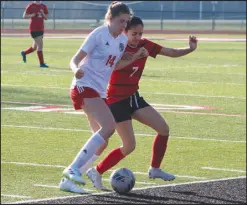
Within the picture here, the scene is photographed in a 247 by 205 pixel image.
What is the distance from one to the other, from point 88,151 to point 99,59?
0.95m

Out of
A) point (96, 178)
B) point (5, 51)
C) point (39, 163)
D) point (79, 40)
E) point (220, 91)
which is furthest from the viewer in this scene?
point (79, 40)

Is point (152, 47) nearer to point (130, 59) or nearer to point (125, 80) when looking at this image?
point (125, 80)

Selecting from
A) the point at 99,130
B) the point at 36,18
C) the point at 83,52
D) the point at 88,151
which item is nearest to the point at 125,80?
the point at 99,130

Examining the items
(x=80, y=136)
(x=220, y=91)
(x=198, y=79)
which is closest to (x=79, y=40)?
(x=198, y=79)

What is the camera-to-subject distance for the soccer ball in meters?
11.8

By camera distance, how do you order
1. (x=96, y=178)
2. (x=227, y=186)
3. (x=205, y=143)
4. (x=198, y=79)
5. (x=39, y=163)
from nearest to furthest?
(x=96, y=178), (x=227, y=186), (x=39, y=163), (x=205, y=143), (x=198, y=79)

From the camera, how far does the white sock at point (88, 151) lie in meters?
10.3

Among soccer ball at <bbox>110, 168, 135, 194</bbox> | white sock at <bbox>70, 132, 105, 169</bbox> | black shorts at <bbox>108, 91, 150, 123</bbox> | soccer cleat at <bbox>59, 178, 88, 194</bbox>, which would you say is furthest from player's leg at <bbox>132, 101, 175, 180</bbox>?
soccer cleat at <bbox>59, 178, 88, 194</bbox>

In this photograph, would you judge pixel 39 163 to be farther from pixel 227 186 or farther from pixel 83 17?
pixel 83 17

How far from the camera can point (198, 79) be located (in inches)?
1145

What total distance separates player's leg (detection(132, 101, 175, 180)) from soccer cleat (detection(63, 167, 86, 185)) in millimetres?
1695

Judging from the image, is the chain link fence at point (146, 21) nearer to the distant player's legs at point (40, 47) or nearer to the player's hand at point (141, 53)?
the distant player's legs at point (40, 47)

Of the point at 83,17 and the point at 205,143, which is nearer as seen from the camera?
the point at 205,143

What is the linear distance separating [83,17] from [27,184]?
63.5 meters
